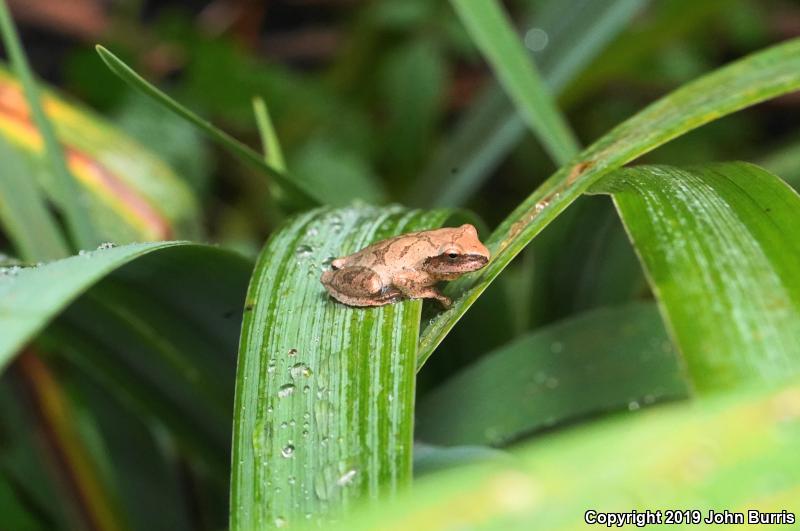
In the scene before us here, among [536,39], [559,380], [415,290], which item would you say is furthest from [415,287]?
[536,39]

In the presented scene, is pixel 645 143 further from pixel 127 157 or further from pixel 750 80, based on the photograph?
pixel 127 157

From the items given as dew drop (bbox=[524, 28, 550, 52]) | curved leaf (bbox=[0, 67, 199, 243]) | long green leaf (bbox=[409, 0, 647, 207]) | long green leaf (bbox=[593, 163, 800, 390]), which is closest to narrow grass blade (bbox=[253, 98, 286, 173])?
curved leaf (bbox=[0, 67, 199, 243])

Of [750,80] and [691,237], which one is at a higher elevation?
[750,80]

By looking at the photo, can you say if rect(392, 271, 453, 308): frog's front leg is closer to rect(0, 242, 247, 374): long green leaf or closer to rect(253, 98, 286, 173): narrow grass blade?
rect(253, 98, 286, 173): narrow grass blade

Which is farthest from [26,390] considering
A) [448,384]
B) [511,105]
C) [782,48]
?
[782,48]
